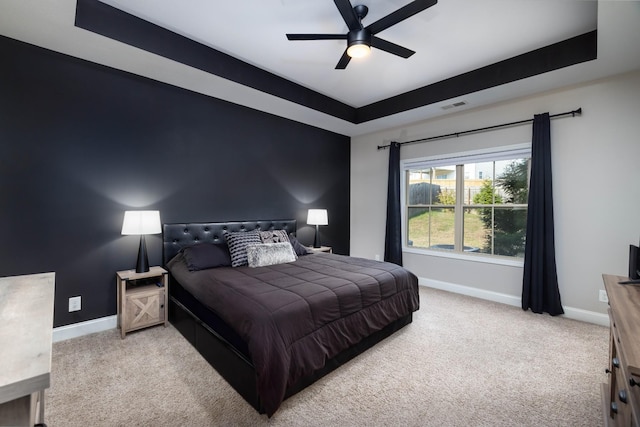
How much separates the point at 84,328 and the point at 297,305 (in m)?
2.29

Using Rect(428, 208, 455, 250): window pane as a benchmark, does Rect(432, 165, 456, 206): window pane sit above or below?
above

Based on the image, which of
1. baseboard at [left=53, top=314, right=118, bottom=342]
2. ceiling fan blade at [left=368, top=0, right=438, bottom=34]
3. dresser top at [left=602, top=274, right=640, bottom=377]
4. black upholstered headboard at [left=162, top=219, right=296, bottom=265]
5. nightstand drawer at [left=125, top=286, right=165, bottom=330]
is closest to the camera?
dresser top at [left=602, top=274, right=640, bottom=377]

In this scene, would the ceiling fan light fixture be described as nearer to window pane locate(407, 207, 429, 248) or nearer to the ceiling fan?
the ceiling fan

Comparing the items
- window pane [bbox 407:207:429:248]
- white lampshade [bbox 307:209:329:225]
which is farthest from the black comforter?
window pane [bbox 407:207:429:248]

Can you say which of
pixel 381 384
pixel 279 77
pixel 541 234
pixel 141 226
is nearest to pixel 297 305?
pixel 381 384

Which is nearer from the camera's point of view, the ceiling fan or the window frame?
→ the ceiling fan

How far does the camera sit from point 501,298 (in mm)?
3732

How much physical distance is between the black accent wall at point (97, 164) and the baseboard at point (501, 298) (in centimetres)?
305

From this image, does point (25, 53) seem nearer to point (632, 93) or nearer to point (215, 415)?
point (215, 415)

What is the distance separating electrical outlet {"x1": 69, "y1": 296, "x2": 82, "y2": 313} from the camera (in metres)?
2.67

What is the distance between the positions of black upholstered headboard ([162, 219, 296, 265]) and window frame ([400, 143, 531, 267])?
2.47 meters

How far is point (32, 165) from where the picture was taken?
2.49 meters

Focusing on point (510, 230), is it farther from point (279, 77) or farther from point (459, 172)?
point (279, 77)

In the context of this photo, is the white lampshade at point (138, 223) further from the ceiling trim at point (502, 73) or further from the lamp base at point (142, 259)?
the ceiling trim at point (502, 73)
